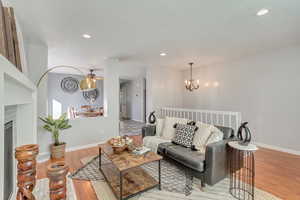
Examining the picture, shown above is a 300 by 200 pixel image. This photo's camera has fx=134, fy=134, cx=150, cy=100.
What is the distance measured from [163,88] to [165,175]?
342 centimetres

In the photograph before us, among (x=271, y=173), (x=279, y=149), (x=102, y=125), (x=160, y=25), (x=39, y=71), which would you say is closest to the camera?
(x=160, y=25)

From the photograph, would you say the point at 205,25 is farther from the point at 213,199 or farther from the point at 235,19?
the point at 213,199

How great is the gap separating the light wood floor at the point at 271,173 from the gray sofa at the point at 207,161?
26.0 inches

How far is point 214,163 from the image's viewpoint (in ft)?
6.15

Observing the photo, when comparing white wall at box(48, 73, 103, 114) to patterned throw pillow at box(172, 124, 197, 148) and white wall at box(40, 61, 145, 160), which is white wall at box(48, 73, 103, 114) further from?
patterned throw pillow at box(172, 124, 197, 148)

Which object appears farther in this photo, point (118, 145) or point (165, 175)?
point (165, 175)

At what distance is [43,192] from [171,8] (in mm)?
2963

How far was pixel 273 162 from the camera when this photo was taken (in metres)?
2.73

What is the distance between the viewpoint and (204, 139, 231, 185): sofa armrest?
186 cm

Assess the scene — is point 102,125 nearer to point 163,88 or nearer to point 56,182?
point 163,88

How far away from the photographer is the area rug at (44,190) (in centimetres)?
166

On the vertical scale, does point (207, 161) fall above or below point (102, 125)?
below

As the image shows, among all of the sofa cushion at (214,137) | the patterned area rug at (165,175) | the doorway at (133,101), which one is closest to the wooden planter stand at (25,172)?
the patterned area rug at (165,175)

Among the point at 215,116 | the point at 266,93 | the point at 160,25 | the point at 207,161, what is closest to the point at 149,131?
the point at 207,161
